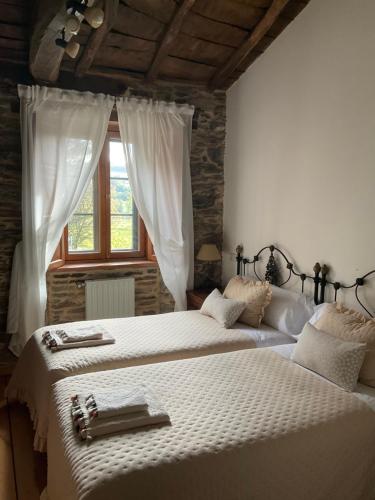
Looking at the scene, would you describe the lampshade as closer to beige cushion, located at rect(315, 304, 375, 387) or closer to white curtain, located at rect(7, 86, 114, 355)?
white curtain, located at rect(7, 86, 114, 355)

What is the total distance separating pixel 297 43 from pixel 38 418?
129 inches

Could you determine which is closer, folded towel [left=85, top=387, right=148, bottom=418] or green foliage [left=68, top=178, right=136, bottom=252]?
folded towel [left=85, top=387, right=148, bottom=418]

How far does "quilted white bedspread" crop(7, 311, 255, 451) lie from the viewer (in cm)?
231

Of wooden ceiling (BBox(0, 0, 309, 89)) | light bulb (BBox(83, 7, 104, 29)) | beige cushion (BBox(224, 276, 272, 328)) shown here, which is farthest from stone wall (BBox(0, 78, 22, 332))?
beige cushion (BBox(224, 276, 272, 328))

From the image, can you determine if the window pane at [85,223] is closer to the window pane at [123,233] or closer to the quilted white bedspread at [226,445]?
the window pane at [123,233]

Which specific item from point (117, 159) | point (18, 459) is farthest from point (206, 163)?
point (18, 459)

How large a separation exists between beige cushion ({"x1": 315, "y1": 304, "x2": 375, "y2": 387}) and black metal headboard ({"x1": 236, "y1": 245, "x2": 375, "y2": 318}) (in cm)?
23

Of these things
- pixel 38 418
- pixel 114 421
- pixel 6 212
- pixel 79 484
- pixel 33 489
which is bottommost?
pixel 33 489

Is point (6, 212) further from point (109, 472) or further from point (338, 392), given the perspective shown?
point (338, 392)

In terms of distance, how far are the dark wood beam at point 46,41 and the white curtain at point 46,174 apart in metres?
0.18

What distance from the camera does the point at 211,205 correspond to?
13.8 feet

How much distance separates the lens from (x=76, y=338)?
259 centimetres

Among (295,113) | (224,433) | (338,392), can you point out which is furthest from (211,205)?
(224,433)

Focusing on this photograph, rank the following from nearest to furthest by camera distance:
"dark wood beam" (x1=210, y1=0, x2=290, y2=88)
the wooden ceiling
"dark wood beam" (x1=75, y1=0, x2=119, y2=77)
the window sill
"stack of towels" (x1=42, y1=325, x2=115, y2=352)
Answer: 1. "dark wood beam" (x1=75, y1=0, x2=119, y2=77)
2. "stack of towels" (x1=42, y1=325, x2=115, y2=352)
3. the wooden ceiling
4. "dark wood beam" (x1=210, y1=0, x2=290, y2=88)
5. the window sill
